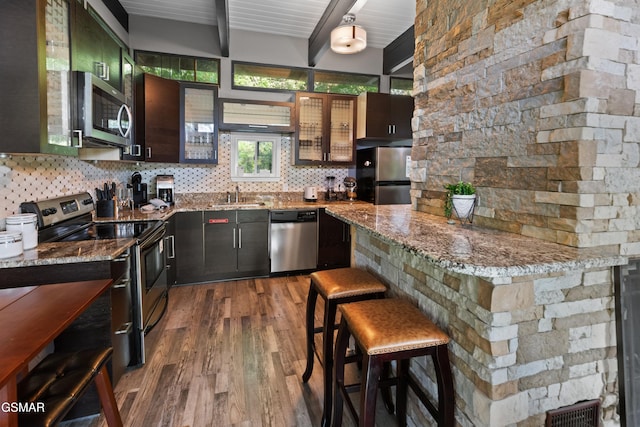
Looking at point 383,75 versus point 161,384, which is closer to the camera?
point 161,384

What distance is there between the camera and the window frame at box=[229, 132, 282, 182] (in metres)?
4.58

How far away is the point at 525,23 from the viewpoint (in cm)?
141

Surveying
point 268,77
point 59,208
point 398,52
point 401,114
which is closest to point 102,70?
point 59,208

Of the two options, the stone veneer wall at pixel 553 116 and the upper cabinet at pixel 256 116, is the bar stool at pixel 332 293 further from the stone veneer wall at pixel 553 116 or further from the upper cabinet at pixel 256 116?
the upper cabinet at pixel 256 116

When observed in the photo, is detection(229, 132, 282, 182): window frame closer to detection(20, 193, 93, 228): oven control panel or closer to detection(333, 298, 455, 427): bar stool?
detection(20, 193, 93, 228): oven control panel

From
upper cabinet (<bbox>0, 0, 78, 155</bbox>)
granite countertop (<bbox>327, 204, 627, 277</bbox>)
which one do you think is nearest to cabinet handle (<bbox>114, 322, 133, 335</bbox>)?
upper cabinet (<bbox>0, 0, 78, 155</bbox>)

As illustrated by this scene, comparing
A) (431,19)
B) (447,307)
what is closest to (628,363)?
(447,307)

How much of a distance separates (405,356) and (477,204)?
2.91ft

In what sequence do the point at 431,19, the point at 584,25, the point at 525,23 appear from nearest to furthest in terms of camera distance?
the point at 584,25 → the point at 525,23 → the point at 431,19

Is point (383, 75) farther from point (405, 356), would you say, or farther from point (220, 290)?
point (405, 356)

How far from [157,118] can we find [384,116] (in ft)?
9.40

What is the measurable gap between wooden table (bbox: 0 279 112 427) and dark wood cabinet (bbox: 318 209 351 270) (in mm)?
2998

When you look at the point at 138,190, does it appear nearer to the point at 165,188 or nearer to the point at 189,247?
the point at 165,188

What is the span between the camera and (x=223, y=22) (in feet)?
11.1
